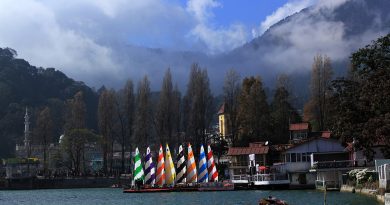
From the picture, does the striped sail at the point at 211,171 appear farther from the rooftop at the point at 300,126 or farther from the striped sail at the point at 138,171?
the rooftop at the point at 300,126

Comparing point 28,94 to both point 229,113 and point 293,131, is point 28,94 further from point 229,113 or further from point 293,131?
point 293,131

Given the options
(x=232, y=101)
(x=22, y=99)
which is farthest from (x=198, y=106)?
(x=22, y=99)

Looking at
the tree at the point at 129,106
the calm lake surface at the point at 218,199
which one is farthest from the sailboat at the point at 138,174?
the tree at the point at 129,106

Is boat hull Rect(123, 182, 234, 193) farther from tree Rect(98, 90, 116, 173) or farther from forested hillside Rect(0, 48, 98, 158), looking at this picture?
forested hillside Rect(0, 48, 98, 158)

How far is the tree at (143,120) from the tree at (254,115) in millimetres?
17765

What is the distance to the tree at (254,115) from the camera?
93.2 m

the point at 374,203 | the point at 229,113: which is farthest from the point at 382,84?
the point at 229,113

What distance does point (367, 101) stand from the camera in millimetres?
50406

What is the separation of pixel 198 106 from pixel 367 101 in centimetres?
5012

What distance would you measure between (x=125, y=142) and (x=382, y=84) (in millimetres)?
76001


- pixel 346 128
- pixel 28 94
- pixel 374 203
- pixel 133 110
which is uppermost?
pixel 28 94

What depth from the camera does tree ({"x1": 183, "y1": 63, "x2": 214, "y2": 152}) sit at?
3898 inches

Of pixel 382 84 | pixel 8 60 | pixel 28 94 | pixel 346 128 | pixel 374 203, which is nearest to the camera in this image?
pixel 374 203

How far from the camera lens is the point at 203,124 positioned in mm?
99438
